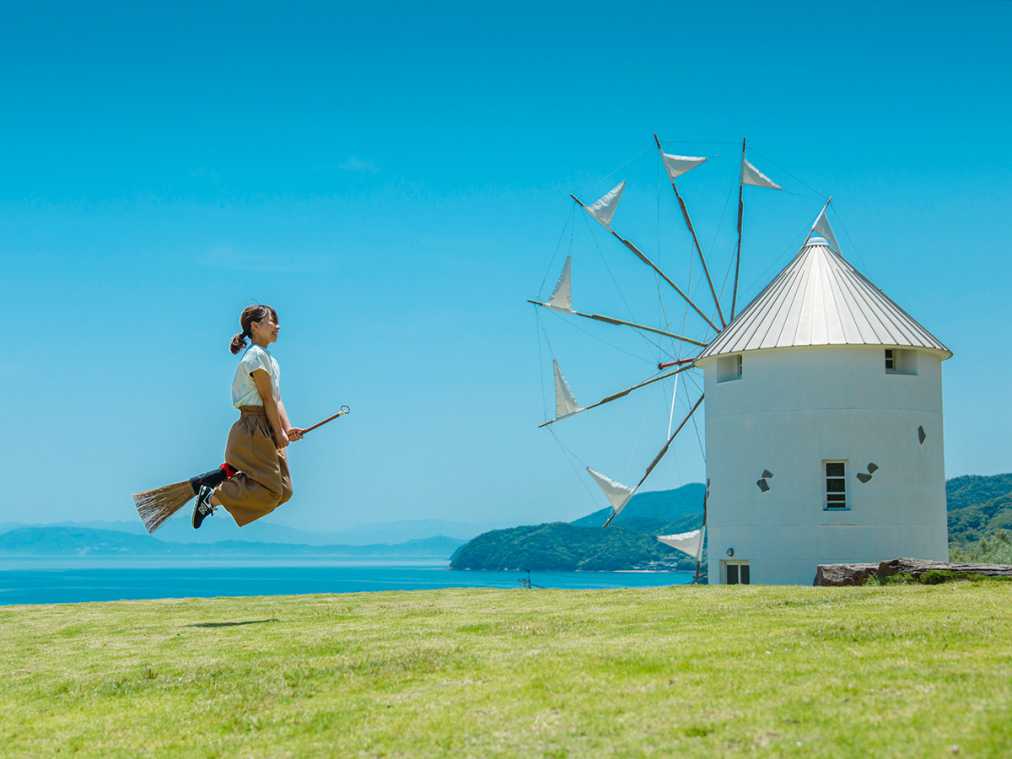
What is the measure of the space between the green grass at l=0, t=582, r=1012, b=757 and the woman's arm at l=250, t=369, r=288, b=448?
2386 mm

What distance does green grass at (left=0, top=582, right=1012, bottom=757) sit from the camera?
8.23 metres

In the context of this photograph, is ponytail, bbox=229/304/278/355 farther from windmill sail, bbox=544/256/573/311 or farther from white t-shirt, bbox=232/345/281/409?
windmill sail, bbox=544/256/573/311

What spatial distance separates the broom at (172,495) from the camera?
560 inches

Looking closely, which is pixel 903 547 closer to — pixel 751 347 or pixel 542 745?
pixel 751 347

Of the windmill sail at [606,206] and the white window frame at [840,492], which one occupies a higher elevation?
the windmill sail at [606,206]

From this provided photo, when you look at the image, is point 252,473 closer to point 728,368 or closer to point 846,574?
point 846,574

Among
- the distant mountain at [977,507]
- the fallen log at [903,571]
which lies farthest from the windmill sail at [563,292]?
the distant mountain at [977,507]

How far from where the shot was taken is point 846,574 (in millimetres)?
22281

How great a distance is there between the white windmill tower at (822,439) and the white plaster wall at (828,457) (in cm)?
3

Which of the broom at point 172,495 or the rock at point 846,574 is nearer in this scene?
the broom at point 172,495

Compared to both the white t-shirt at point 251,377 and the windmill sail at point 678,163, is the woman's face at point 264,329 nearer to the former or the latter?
the white t-shirt at point 251,377

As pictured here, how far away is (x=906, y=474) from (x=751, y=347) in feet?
15.9

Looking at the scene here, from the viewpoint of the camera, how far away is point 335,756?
8.49 m

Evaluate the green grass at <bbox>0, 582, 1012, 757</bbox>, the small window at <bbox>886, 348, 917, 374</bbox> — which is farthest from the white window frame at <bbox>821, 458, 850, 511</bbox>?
the green grass at <bbox>0, 582, 1012, 757</bbox>
